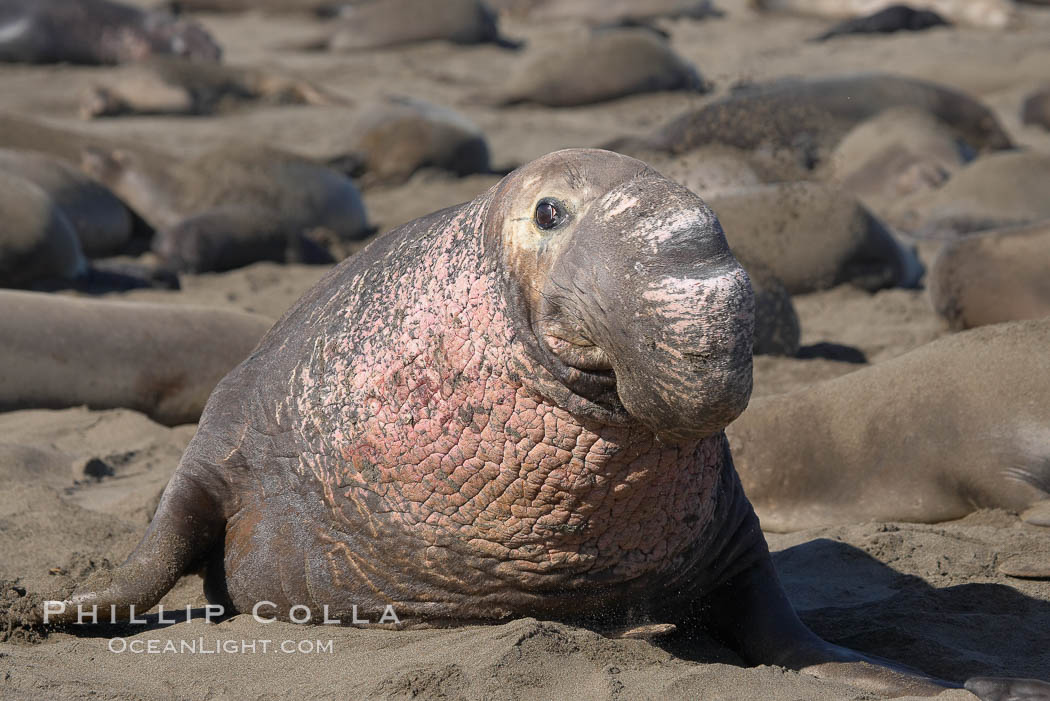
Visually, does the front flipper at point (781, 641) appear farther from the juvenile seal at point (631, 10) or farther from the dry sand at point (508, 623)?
the juvenile seal at point (631, 10)

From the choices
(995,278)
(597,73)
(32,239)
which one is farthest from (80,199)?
(597,73)

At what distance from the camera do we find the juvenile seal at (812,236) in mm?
7027

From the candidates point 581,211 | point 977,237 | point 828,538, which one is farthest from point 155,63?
point 581,211

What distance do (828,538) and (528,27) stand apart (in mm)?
14797

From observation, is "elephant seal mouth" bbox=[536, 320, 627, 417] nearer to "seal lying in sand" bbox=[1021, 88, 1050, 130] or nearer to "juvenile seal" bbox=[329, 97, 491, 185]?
"juvenile seal" bbox=[329, 97, 491, 185]

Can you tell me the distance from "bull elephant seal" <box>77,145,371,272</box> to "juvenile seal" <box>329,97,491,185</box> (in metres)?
1.12

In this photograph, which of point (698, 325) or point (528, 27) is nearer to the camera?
point (698, 325)

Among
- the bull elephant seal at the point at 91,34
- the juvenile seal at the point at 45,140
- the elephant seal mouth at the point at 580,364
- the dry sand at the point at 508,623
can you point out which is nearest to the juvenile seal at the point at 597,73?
the bull elephant seal at the point at 91,34

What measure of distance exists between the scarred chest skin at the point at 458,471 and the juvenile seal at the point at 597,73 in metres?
10.1

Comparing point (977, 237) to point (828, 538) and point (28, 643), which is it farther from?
point (28, 643)

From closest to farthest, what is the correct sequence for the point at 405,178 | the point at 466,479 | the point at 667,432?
1. the point at 667,432
2. the point at 466,479
3. the point at 405,178

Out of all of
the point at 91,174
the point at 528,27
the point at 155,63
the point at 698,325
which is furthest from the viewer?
the point at 528,27

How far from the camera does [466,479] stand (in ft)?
9.20

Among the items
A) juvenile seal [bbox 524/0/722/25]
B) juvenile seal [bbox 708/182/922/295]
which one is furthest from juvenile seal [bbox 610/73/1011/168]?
juvenile seal [bbox 524/0/722/25]
